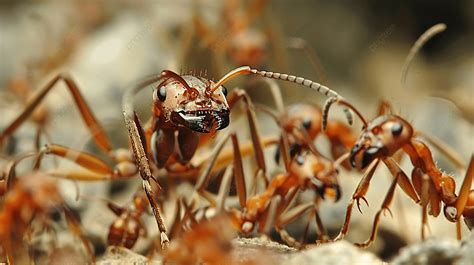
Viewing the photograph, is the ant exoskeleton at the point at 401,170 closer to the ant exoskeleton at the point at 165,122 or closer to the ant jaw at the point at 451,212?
the ant jaw at the point at 451,212

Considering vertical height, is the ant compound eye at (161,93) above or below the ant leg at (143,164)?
above

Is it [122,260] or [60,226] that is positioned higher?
[122,260]

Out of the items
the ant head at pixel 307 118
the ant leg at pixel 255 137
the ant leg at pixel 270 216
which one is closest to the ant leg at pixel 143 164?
the ant leg at pixel 270 216

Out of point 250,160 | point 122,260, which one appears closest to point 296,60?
point 250,160

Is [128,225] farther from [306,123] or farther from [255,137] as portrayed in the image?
[306,123]

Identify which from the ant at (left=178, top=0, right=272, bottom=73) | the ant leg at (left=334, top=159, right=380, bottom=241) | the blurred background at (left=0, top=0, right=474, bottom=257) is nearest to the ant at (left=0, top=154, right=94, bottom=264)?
the ant leg at (left=334, top=159, right=380, bottom=241)

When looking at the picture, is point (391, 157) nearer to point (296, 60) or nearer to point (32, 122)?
point (32, 122)
